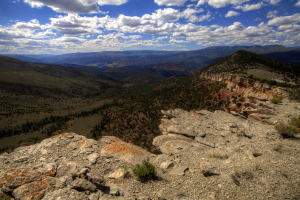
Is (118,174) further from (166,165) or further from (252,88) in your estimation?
(252,88)

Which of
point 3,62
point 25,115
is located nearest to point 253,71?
point 25,115

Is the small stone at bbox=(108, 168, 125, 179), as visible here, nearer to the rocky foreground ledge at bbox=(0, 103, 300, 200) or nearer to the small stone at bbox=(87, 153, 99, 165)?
the rocky foreground ledge at bbox=(0, 103, 300, 200)

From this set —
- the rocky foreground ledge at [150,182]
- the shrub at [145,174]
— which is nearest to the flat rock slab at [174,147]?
the rocky foreground ledge at [150,182]

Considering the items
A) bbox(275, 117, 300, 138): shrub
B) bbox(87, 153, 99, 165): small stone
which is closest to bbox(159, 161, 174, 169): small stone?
bbox(87, 153, 99, 165): small stone

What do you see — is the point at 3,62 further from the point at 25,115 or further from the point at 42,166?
the point at 42,166

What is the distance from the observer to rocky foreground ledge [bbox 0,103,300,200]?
7242mm

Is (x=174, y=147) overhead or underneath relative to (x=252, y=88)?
underneath

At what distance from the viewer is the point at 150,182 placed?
8992 mm

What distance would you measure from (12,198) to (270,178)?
503 inches

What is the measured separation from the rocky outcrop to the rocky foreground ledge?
1915 cm

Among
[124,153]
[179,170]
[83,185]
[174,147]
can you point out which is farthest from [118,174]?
[174,147]

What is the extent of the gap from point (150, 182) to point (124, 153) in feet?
13.1

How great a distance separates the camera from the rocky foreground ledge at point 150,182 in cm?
724

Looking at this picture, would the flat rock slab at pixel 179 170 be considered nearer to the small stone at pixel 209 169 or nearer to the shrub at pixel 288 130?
the small stone at pixel 209 169
